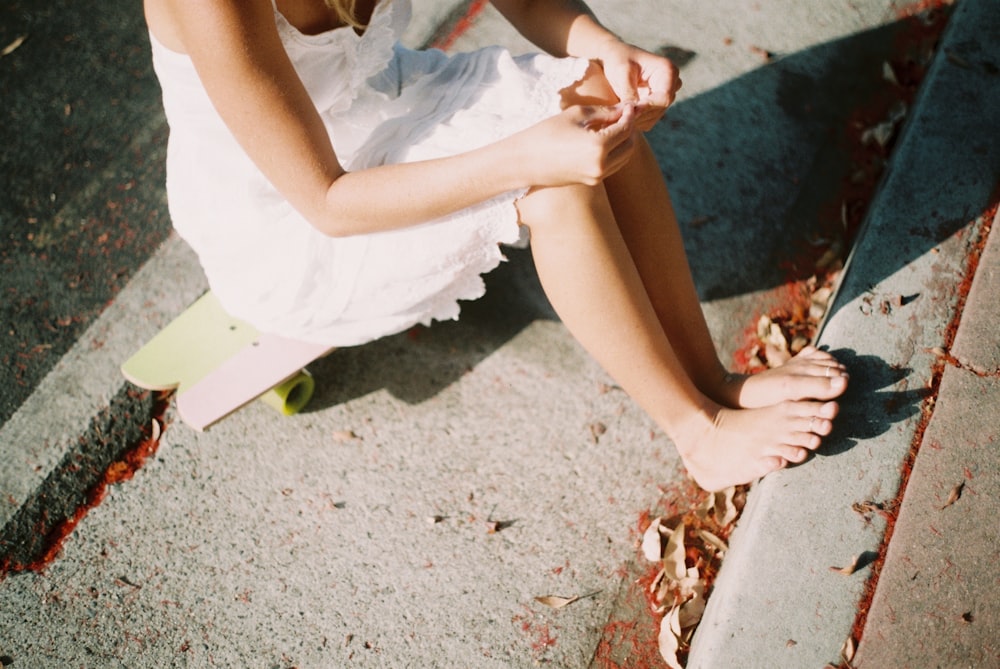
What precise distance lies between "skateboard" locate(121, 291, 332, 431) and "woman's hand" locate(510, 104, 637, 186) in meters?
1.00

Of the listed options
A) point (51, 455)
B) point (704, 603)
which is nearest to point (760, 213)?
point (704, 603)

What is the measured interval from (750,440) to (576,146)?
3.33ft

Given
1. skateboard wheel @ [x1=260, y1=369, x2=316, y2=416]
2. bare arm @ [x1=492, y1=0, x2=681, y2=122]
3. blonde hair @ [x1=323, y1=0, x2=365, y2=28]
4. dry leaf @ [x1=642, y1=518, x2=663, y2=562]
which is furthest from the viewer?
skateboard wheel @ [x1=260, y1=369, x2=316, y2=416]

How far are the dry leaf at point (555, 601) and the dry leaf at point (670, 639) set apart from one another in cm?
26

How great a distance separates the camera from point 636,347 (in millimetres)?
1927

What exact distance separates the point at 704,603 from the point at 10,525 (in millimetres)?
2190

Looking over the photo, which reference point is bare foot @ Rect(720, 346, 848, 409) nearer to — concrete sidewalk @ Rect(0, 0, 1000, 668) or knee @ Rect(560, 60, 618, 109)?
concrete sidewalk @ Rect(0, 0, 1000, 668)

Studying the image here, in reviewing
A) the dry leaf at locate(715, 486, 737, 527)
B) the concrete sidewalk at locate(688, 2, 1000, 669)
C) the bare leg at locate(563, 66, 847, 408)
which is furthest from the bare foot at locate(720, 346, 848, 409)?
the dry leaf at locate(715, 486, 737, 527)

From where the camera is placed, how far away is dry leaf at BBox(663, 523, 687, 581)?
6.91ft

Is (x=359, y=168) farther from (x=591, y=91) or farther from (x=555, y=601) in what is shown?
(x=555, y=601)

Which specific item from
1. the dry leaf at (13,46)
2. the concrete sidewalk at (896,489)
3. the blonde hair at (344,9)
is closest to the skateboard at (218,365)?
the blonde hair at (344,9)

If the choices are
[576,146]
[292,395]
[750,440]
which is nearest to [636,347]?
[750,440]

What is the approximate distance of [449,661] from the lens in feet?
6.77

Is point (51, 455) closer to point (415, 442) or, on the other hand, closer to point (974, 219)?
point (415, 442)
